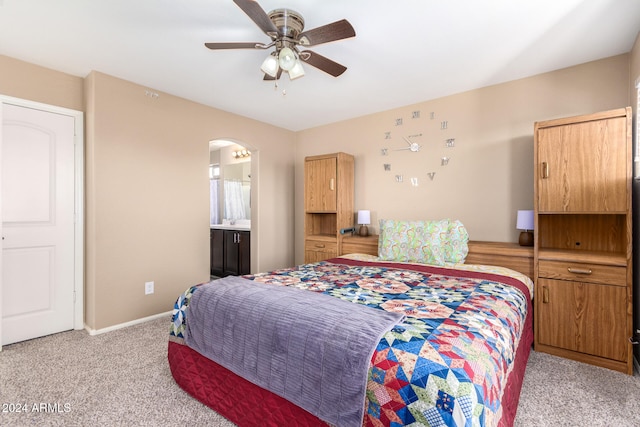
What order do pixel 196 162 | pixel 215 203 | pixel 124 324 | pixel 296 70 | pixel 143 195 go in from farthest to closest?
1. pixel 215 203
2. pixel 196 162
3. pixel 143 195
4. pixel 124 324
5. pixel 296 70

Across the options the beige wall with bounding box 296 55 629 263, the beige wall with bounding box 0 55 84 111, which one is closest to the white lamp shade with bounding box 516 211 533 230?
the beige wall with bounding box 296 55 629 263

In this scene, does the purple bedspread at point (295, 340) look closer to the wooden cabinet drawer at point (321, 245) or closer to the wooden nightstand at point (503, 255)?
the wooden nightstand at point (503, 255)

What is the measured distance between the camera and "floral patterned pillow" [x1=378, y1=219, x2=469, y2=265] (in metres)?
2.78

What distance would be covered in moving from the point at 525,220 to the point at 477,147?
3.00ft

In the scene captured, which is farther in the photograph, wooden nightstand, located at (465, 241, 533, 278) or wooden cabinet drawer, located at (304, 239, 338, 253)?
wooden cabinet drawer, located at (304, 239, 338, 253)

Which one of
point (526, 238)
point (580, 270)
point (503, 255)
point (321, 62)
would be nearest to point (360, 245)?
point (503, 255)

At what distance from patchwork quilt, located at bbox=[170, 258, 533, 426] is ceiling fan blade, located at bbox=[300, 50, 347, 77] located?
156cm

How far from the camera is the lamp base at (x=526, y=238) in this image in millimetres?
2727

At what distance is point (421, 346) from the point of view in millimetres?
1147

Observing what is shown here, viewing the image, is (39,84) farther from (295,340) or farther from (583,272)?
(583,272)

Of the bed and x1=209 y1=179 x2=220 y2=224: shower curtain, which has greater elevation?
x1=209 y1=179 x2=220 y2=224: shower curtain

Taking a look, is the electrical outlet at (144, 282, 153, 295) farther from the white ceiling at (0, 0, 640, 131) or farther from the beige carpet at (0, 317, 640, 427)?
the white ceiling at (0, 0, 640, 131)

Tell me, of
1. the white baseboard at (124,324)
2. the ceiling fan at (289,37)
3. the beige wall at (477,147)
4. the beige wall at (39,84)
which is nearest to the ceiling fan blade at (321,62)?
the ceiling fan at (289,37)

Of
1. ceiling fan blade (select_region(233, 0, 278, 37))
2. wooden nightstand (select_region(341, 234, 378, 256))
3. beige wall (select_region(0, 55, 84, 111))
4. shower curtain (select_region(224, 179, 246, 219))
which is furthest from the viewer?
shower curtain (select_region(224, 179, 246, 219))
